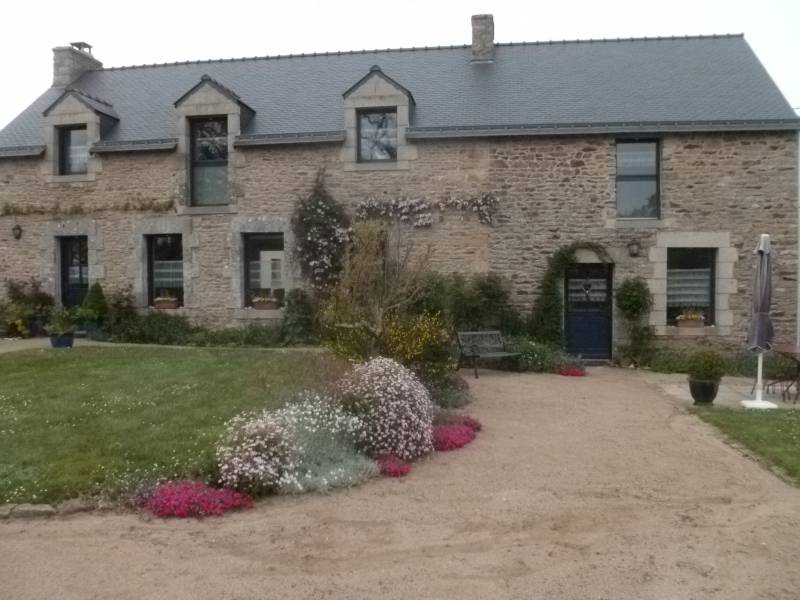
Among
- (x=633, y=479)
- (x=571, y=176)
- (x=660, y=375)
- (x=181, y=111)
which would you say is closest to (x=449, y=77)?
(x=571, y=176)

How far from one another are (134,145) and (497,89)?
7.94 meters

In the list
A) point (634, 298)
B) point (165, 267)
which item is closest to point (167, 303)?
point (165, 267)

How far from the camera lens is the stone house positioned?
40.7 ft

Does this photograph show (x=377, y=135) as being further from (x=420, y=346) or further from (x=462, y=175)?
(x=420, y=346)

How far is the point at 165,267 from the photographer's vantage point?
14.2 meters

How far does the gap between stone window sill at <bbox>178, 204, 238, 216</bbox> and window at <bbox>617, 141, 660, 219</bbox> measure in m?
7.96

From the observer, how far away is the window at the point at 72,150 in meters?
14.5

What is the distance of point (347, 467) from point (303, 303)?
8215 millimetres

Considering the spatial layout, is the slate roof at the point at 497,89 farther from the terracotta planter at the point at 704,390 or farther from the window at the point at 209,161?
the terracotta planter at the point at 704,390

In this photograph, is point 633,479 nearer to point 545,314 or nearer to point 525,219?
point 545,314

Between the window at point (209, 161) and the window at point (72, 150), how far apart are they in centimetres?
263

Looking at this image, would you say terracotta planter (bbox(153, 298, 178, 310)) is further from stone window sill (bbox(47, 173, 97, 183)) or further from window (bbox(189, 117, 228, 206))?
stone window sill (bbox(47, 173, 97, 183))

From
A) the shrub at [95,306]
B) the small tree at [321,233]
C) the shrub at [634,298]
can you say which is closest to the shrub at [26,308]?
the shrub at [95,306]

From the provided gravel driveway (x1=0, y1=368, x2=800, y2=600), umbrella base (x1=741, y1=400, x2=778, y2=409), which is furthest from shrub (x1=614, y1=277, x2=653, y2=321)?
gravel driveway (x1=0, y1=368, x2=800, y2=600)
